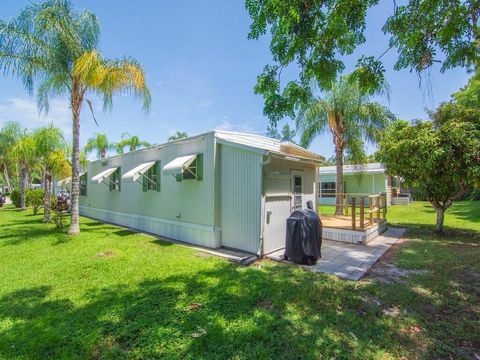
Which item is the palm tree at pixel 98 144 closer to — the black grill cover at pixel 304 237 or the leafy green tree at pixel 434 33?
the black grill cover at pixel 304 237

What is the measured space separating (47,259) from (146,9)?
764cm

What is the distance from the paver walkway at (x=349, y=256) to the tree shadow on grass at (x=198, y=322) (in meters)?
0.95

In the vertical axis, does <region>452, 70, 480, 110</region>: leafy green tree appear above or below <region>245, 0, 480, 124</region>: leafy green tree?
above

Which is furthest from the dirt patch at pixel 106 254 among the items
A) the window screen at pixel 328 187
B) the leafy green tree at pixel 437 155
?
the window screen at pixel 328 187

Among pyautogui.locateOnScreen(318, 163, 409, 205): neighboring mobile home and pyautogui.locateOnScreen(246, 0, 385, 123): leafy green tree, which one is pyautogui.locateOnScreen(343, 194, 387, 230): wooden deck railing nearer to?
pyautogui.locateOnScreen(246, 0, 385, 123): leafy green tree

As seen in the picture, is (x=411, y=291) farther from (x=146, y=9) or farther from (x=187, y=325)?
(x=146, y=9)

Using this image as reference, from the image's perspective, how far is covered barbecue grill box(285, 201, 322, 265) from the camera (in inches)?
254

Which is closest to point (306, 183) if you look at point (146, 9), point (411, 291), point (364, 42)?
point (411, 291)

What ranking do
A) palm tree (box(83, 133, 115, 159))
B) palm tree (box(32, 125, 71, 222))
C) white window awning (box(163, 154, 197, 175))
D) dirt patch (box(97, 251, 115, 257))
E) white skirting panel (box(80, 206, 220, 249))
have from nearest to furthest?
dirt patch (box(97, 251, 115, 257))
white window awning (box(163, 154, 197, 175))
white skirting panel (box(80, 206, 220, 249))
palm tree (box(32, 125, 71, 222))
palm tree (box(83, 133, 115, 159))

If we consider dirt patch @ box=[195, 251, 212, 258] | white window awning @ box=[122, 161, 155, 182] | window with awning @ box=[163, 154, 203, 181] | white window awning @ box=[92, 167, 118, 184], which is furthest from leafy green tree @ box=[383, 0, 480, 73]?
white window awning @ box=[92, 167, 118, 184]

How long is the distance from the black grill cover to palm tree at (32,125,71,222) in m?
12.8

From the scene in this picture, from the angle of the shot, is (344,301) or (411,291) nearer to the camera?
(344,301)

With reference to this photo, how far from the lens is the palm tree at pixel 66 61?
8.16 meters

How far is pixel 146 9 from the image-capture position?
7391mm
